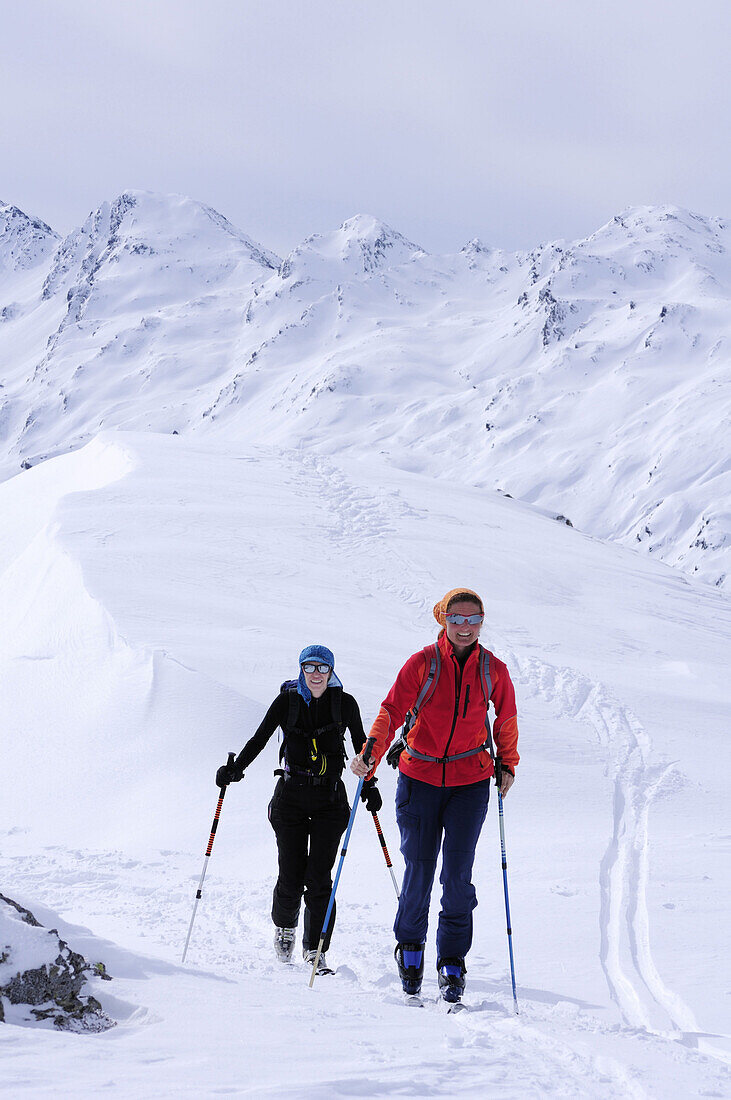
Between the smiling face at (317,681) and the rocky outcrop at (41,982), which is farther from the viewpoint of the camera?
the smiling face at (317,681)

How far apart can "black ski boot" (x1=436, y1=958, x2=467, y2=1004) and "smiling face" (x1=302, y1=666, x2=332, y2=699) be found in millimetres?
1819

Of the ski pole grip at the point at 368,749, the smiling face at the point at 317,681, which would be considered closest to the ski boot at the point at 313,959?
the ski pole grip at the point at 368,749

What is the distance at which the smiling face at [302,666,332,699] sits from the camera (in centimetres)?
573

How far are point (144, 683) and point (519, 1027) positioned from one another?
8.34 m

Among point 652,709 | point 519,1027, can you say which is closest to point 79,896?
point 519,1027

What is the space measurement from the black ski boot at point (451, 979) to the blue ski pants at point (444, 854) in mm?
46

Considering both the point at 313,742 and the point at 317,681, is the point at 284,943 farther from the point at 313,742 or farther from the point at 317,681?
the point at 317,681

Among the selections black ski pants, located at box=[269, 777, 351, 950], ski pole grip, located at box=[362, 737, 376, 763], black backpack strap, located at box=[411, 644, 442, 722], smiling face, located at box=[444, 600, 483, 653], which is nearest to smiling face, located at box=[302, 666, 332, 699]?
black ski pants, located at box=[269, 777, 351, 950]

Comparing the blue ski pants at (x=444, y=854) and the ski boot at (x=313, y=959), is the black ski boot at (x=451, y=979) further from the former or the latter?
the ski boot at (x=313, y=959)

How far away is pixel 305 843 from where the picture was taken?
597 cm

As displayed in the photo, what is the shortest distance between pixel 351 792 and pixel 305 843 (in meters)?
4.25

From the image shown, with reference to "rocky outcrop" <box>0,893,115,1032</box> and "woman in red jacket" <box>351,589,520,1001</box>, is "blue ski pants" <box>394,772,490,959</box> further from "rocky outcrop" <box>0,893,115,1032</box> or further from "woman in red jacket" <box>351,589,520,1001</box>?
"rocky outcrop" <box>0,893,115,1032</box>

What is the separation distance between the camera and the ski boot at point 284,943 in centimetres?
593

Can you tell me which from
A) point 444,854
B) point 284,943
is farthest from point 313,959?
point 444,854
